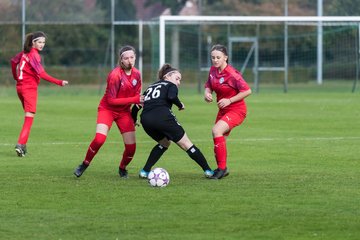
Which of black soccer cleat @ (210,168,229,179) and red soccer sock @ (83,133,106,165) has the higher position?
red soccer sock @ (83,133,106,165)

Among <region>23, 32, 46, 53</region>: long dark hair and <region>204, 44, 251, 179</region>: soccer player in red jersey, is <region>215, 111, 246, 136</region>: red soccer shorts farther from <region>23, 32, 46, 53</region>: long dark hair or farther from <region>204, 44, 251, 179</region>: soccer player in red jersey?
<region>23, 32, 46, 53</region>: long dark hair

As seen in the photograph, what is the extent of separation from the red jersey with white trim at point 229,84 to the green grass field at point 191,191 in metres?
0.89

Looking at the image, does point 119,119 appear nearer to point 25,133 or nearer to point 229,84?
point 229,84

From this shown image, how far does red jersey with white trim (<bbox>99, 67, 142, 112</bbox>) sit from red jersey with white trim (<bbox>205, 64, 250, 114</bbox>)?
3.51 feet

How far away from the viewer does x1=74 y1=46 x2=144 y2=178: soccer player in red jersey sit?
1299 centimetres

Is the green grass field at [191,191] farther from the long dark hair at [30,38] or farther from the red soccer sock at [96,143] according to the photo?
the long dark hair at [30,38]

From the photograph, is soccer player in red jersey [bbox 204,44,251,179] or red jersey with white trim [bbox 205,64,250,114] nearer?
soccer player in red jersey [bbox 204,44,251,179]

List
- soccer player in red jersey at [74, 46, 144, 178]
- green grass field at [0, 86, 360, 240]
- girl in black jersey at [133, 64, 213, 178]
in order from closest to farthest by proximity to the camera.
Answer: green grass field at [0, 86, 360, 240], girl in black jersey at [133, 64, 213, 178], soccer player in red jersey at [74, 46, 144, 178]

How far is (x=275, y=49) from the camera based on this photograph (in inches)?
1884

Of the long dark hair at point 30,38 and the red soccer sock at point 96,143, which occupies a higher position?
the long dark hair at point 30,38

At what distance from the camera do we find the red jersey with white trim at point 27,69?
16609mm

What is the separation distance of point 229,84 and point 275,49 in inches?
1362

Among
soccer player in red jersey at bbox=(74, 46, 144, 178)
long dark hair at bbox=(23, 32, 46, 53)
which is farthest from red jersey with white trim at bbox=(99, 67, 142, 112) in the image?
long dark hair at bbox=(23, 32, 46, 53)

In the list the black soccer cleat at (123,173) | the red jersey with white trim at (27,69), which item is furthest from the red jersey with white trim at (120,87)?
the red jersey with white trim at (27,69)
